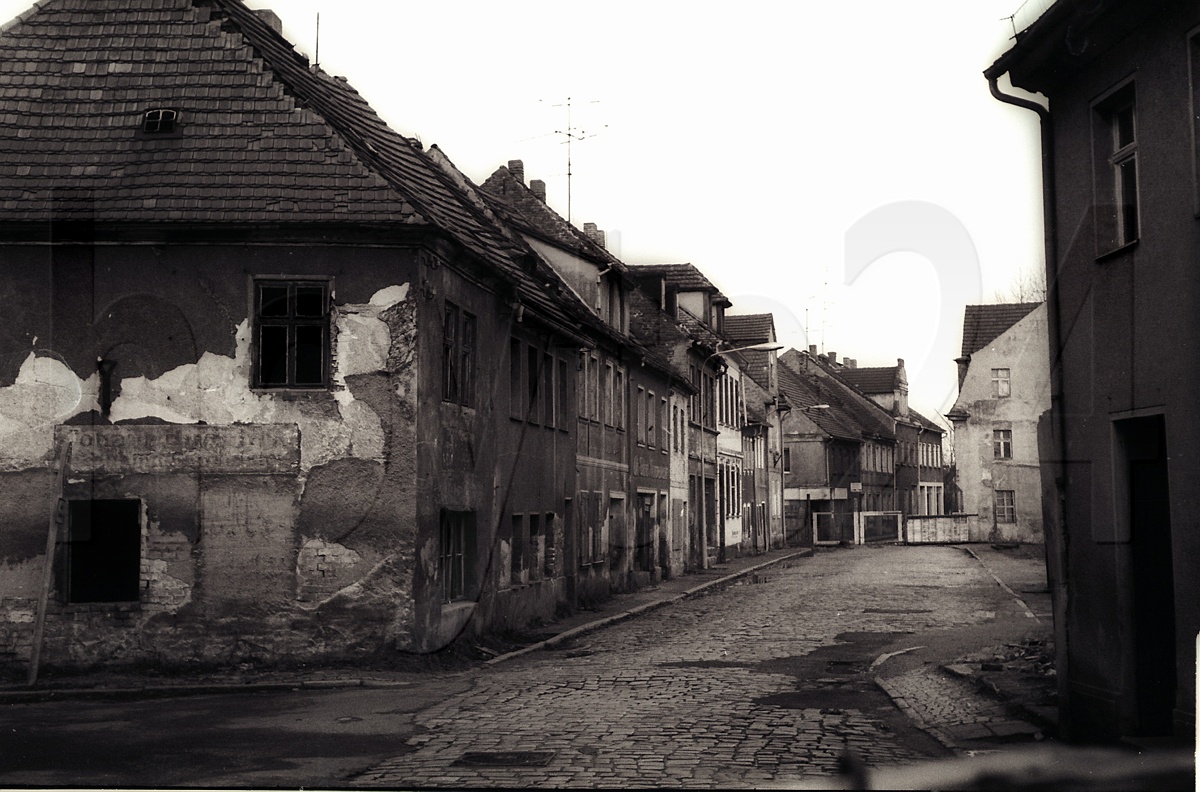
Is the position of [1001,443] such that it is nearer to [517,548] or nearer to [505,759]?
[517,548]

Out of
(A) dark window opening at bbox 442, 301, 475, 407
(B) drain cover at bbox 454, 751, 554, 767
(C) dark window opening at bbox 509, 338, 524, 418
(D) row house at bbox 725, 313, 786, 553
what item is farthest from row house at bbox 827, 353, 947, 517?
(B) drain cover at bbox 454, 751, 554, 767

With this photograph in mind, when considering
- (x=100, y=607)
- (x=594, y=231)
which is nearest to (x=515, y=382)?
(x=100, y=607)

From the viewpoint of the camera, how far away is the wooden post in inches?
647

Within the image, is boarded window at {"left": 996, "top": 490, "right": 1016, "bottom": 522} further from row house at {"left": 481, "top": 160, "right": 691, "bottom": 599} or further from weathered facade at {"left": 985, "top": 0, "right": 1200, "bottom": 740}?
weathered facade at {"left": 985, "top": 0, "right": 1200, "bottom": 740}

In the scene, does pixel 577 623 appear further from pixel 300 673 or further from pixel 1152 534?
pixel 1152 534

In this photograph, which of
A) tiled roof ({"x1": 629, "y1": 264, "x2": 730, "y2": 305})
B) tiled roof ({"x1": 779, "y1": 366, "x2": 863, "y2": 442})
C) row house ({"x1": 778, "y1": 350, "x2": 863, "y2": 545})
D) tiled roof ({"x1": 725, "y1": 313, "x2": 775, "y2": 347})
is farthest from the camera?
tiled roof ({"x1": 779, "y1": 366, "x2": 863, "y2": 442})

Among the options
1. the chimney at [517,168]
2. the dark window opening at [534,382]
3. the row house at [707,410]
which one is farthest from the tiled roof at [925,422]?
the dark window opening at [534,382]

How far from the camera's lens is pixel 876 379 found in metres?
99.6

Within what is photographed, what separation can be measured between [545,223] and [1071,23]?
26.3 m

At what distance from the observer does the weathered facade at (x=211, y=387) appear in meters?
17.0

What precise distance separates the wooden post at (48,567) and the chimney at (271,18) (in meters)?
9.77

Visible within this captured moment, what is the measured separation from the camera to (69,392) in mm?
17344

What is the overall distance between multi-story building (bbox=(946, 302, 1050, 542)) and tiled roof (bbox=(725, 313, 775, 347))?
31.0 ft

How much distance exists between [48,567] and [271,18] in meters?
11.4
